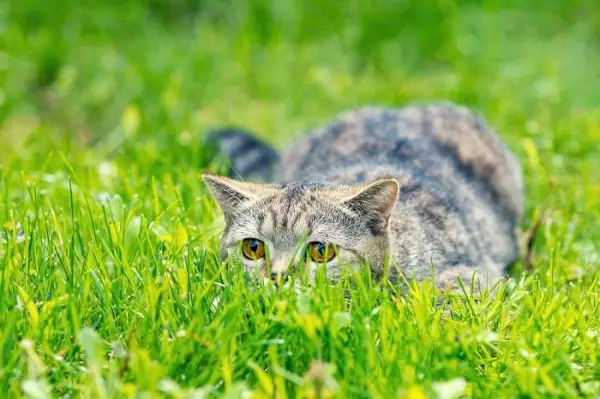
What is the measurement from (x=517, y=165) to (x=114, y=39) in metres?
3.46

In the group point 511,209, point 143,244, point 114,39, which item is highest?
point 114,39

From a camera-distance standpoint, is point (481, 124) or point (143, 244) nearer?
point (143, 244)

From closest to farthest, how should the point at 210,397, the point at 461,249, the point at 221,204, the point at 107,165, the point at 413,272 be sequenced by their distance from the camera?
the point at 210,397
the point at 413,272
the point at 221,204
the point at 461,249
the point at 107,165

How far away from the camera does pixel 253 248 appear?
121 inches

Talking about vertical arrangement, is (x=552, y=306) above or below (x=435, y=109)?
below

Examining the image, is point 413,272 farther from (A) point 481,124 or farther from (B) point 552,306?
(A) point 481,124

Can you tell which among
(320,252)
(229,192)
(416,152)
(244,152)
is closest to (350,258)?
(320,252)

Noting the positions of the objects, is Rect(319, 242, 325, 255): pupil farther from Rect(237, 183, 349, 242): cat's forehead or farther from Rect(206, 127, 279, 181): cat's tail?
Rect(206, 127, 279, 181): cat's tail

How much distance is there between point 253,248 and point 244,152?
1.68m

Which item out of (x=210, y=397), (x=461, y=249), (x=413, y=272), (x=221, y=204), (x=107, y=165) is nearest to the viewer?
(x=210, y=397)

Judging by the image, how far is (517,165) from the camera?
4.65 meters

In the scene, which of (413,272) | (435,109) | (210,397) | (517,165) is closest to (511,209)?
(517,165)

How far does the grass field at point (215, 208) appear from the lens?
8.08 ft

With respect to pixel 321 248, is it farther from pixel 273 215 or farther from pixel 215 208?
pixel 215 208
